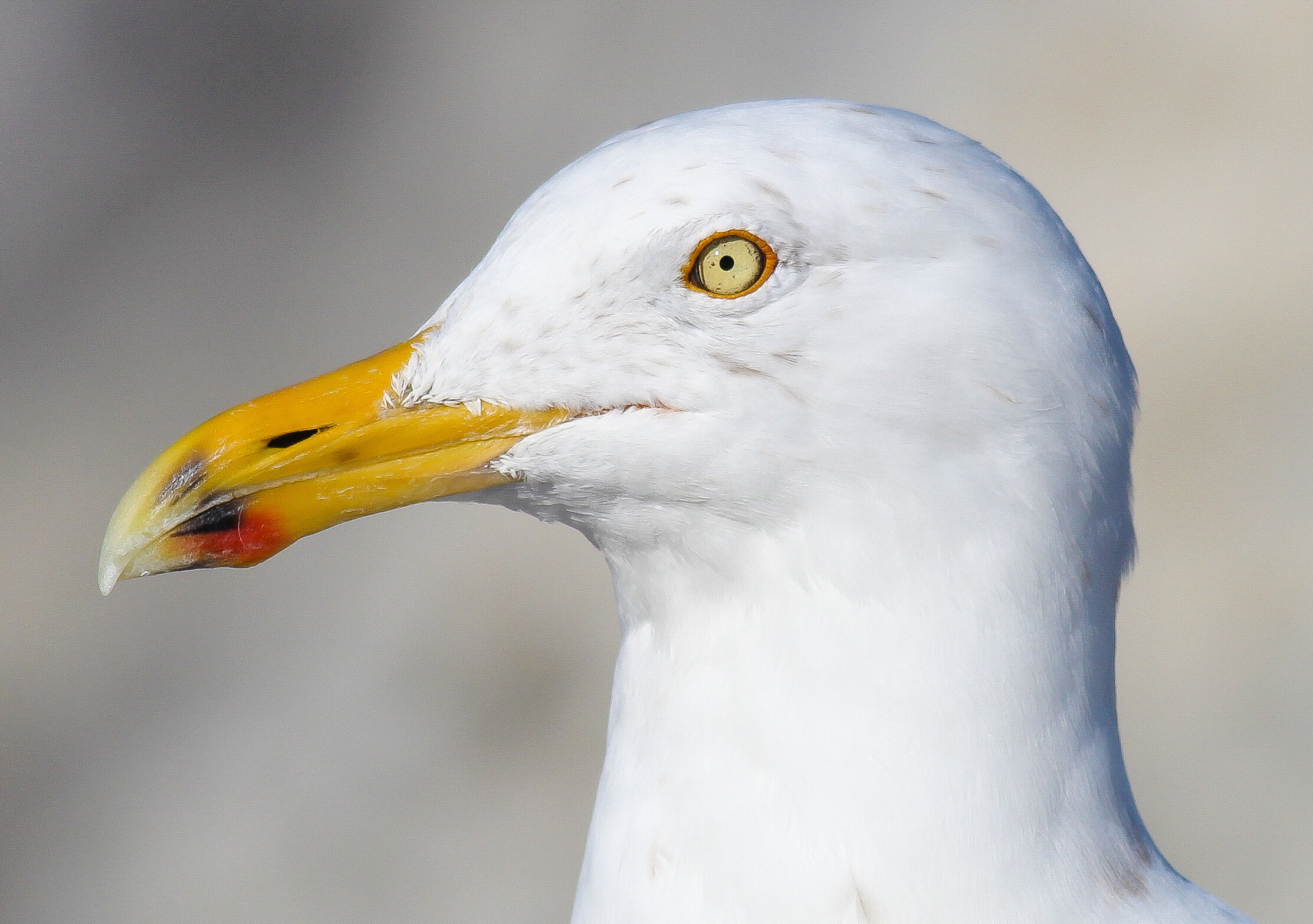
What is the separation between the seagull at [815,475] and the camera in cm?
147

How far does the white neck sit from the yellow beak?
0.33 m

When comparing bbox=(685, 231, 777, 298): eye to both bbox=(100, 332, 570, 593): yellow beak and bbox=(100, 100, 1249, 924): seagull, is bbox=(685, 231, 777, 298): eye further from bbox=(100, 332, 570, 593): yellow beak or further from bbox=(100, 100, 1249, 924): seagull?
bbox=(100, 332, 570, 593): yellow beak

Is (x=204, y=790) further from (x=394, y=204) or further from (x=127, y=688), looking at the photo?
(x=394, y=204)

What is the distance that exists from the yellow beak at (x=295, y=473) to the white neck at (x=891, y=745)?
334mm

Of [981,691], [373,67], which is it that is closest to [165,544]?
[981,691]

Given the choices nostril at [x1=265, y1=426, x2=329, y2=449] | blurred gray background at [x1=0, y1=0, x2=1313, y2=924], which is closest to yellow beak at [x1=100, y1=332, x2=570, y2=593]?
nostril at [x1=265, y1=426, x2=329, y2=449]

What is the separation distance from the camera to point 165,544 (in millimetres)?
1607

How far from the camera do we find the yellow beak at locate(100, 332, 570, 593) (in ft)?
5.18

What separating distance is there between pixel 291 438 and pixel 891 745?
866mm

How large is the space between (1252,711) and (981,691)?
3.70 m

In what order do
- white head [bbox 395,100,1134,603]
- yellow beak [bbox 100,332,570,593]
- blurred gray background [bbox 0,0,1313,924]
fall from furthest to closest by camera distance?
blurred gray background [bbox 0,0,1313,924] → yellow beak [bbox 100,332,570,593] → white head [bbox 395,100,1134,603]

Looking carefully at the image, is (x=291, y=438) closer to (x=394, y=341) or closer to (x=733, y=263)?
(x=733, y=263)

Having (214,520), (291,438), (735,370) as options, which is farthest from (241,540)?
(735,370)

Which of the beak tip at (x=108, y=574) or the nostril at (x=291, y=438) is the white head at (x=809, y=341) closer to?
the nostril at (x=291, y=438)
